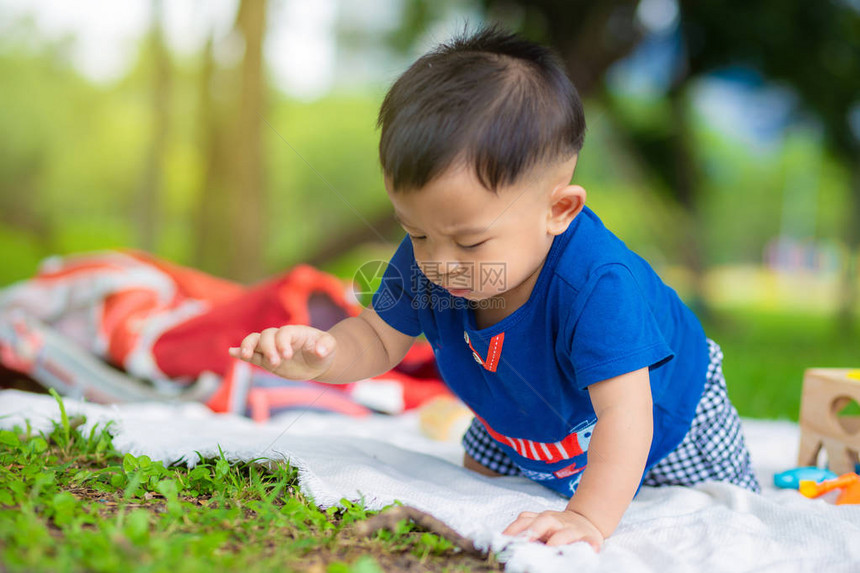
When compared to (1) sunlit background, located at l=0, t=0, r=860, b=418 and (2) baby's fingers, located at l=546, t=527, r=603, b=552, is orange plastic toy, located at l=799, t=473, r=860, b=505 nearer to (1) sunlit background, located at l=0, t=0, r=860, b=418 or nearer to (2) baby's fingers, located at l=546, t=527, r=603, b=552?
(2) baby's fingers, located at l=546, t=527, r=603, b=552

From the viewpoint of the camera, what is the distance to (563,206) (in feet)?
3.55

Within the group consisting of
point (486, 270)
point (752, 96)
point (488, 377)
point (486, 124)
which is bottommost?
point (488, 377)

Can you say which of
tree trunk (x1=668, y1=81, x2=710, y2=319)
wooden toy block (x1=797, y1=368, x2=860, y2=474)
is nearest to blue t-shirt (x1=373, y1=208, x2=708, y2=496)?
wooden toy block (x1=797, y1=368, x2=860, y2=474)

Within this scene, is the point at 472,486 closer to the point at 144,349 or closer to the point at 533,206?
the point at 533,206

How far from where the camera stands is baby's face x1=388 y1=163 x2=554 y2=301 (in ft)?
3.21

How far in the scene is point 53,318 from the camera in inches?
88.6

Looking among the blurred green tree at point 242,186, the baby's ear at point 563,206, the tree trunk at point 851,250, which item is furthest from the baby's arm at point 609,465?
the tree trunk at point 851,250

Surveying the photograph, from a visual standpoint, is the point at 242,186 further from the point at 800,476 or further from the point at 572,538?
the point at 572,538

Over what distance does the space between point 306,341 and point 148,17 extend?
564cm

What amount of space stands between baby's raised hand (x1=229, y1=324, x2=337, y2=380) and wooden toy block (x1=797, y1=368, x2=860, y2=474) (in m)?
1.01

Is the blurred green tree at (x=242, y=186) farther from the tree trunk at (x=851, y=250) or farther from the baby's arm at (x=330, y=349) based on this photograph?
the tree trunk at (x=851, y=250)

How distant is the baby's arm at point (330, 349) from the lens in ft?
3.45

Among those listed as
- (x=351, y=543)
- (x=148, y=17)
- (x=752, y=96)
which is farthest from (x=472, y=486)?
(x=148, y=17)

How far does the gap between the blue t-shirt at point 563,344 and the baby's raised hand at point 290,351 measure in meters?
0.20
